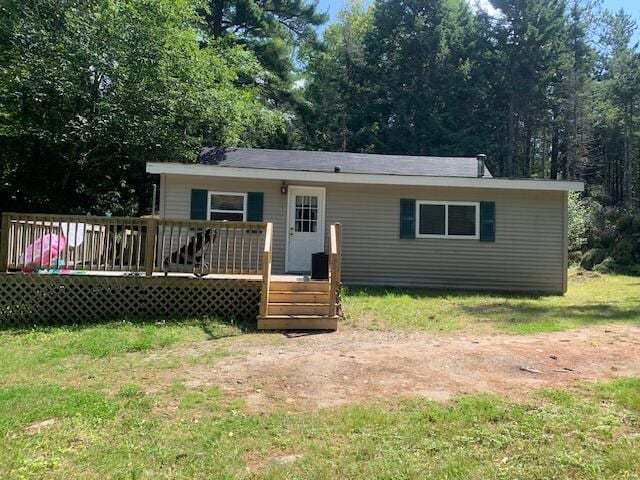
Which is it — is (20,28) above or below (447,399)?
above

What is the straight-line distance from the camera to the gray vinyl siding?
10.9 metres

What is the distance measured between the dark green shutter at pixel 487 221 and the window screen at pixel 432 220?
86 centimetres

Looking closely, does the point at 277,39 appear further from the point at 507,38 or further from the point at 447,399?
the point at 447,399

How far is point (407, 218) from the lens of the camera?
35.9 ft

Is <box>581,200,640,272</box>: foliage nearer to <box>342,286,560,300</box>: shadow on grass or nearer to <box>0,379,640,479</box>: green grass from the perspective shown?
<box>342,286,560,300</box>: shadow on grass

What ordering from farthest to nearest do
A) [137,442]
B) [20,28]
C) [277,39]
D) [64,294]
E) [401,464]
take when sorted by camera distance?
[277,39], [20,28], [64,294], [137,442], [401,464]

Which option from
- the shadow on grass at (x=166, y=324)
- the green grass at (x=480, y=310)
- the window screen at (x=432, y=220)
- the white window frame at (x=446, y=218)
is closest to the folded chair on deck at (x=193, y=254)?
the shadow on grass at (x=166, y=324)

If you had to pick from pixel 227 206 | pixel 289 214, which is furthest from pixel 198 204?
pixel 289 214

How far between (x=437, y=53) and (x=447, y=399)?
27.5m

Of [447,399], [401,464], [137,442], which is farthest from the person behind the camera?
[447,399]

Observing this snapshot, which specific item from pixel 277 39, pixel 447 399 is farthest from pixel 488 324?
pixel 277 39

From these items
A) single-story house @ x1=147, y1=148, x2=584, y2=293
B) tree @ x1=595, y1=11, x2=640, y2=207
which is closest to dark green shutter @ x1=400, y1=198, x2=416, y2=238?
single-story house @ x1=147, y1=148, x2=584, y2=293

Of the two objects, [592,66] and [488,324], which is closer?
[488,324]

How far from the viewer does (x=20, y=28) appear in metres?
12.9
